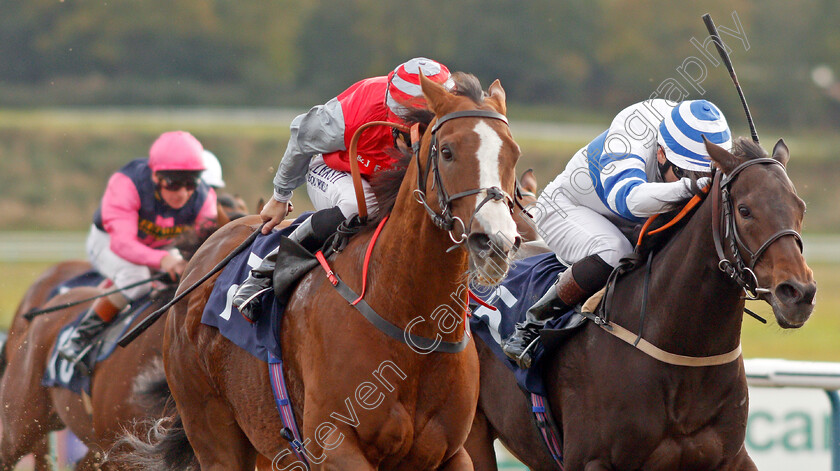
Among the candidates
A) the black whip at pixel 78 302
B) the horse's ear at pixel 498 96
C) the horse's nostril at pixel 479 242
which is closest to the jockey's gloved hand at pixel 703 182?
the horse's ear at pixel 498 96

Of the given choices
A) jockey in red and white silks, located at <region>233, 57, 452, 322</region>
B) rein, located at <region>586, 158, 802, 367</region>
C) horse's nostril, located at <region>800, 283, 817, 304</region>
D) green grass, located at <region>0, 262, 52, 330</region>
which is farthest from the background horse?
green grass, located at <region>0, 262, 52, 330</region>

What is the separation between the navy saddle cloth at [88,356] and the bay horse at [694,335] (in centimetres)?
297

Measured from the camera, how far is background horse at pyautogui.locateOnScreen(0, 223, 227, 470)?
6.07 m

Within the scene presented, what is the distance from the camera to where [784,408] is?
19.4 ft

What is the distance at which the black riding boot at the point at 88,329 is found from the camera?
6.56 metres

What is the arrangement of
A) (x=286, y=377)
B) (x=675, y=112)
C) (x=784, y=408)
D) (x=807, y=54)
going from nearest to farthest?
(x=286, y=377) < (x=675, y=112) < (x=784, y=408) < (x=807, y=54)

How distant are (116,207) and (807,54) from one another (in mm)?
38494

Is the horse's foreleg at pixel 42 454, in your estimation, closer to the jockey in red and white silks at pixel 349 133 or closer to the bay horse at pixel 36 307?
the bay horse at pixel 36 307

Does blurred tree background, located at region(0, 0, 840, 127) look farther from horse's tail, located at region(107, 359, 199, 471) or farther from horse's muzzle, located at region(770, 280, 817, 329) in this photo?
horse's muzzle, located at region(770, 280, 817, 329)

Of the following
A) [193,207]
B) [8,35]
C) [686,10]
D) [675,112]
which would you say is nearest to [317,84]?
[8,35]

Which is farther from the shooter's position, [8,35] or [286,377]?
[8,35]

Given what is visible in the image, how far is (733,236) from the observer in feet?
12.7

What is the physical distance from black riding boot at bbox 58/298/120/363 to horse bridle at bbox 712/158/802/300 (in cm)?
403

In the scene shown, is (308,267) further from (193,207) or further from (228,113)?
(228,113)
